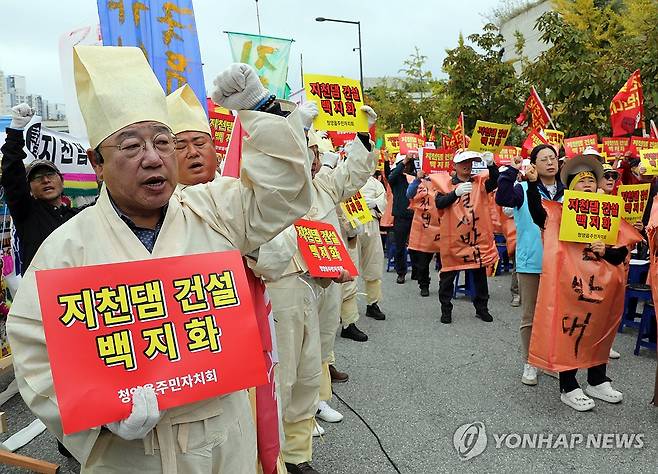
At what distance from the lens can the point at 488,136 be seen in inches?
223

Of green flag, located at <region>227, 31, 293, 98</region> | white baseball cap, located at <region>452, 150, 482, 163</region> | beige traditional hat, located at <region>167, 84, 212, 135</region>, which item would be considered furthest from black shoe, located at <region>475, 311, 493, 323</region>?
beige traditional hat, located at <region>167, 84, 212, 135</region>

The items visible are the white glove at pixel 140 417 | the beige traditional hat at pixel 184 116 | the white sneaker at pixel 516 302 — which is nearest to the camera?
the white glove at pixel 140 417

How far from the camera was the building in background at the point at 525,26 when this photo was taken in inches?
858

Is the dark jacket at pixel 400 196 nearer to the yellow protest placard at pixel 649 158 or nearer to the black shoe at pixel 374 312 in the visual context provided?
the black shoe at pixel 374 312

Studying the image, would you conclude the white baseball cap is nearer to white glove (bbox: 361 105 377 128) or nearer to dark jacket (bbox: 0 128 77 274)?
white glove (bbox: 361 105 377 128)

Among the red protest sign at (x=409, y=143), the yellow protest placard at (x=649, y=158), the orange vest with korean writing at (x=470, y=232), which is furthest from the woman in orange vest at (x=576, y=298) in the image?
the red protest sign at (x=409, y=143)

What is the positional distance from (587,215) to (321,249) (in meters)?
1.89

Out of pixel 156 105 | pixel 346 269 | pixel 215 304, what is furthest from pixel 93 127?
pixel 346 269

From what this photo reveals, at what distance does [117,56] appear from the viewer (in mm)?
1691

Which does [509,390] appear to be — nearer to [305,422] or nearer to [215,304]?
[305,422]

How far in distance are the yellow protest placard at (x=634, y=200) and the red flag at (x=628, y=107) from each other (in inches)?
124

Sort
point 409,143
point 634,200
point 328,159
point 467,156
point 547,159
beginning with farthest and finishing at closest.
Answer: point 409,143 < point 467,156 < point 328,159 < point 634,200 < point 547,159

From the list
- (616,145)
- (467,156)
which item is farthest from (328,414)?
(616,145)

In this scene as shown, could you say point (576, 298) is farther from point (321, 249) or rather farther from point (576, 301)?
point (321, 249)
